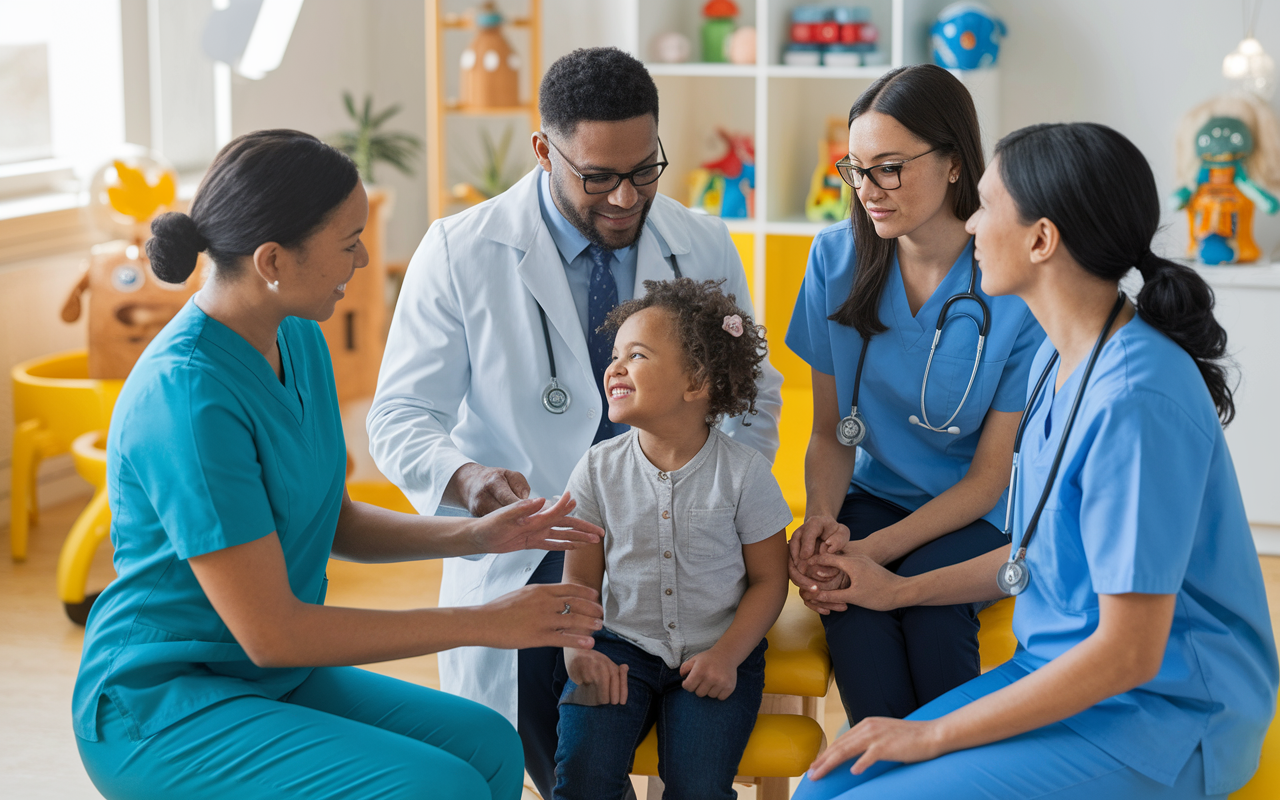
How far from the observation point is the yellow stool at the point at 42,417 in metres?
3.14

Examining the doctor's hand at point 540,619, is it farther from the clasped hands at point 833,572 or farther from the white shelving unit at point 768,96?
the white shelving unit at point 768,96

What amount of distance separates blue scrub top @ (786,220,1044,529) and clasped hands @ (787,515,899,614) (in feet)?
0.71

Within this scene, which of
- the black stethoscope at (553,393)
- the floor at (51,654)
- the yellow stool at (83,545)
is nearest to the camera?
the black stethoscope at (553,393)

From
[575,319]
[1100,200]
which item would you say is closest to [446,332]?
[575,319]

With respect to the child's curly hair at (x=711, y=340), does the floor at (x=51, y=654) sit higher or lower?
lower

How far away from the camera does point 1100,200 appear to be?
1.30 metres

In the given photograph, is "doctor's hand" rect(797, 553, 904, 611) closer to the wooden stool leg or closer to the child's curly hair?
the child's curly hair

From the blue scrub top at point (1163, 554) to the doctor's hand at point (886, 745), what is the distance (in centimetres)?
15

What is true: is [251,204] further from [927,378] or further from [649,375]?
[927,378]

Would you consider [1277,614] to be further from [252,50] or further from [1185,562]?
[252,50]

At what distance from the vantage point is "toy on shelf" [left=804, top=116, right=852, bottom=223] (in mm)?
3473

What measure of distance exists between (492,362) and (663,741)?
670 millimetres

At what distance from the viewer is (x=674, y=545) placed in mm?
1617

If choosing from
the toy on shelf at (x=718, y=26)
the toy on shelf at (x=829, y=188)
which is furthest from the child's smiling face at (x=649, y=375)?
the toy on shelf at (x=718, y=26)
